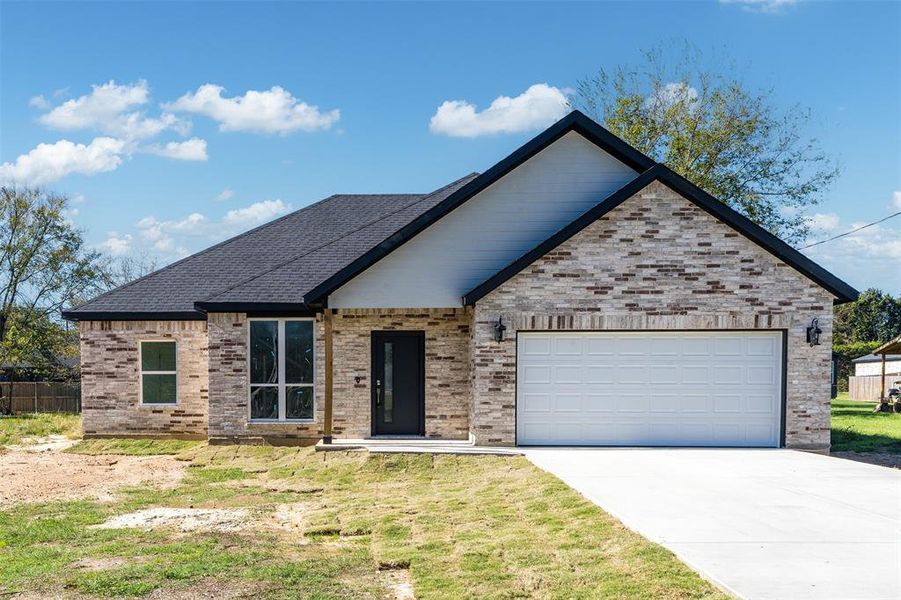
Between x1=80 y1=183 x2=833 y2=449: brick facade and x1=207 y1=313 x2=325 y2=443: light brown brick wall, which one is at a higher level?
x1=80 y1=183 x2=833 y2=449: brick facade

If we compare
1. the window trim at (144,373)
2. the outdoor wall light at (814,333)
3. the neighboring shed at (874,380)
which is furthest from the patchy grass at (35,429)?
the neighboring shed at (874,380)

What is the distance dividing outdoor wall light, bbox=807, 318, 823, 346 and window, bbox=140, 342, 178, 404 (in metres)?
13.4

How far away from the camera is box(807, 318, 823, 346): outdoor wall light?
1350cm

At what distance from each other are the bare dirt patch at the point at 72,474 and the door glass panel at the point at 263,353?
2.42 m

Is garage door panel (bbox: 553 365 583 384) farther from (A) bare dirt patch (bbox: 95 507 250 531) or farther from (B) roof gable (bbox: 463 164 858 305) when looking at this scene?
(A) bare dirt patch (bbox: 95 507 250 531)

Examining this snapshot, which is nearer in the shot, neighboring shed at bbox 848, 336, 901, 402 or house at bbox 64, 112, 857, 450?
house at bbox 64, 112, 857, 450

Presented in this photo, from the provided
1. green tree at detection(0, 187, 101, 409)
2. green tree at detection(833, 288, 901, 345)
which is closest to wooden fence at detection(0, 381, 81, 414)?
green tree at detection(0, 187, 101, 409)

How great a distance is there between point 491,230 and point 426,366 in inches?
121

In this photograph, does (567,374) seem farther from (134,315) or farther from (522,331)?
(134,315)

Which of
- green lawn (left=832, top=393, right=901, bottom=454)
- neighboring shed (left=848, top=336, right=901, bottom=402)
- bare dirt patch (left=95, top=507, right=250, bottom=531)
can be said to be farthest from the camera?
neighboring shed (left=848, top=336, right=901, bottom=402)

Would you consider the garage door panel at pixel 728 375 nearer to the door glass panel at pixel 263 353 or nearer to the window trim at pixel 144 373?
the door glass panel at pixel 263 353

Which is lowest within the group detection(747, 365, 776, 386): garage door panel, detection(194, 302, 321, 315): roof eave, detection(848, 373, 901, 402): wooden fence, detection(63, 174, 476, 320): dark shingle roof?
detection(848, 373, 901, 402): wooden fence

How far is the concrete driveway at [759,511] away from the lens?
6027mm

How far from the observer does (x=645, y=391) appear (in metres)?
13.9
